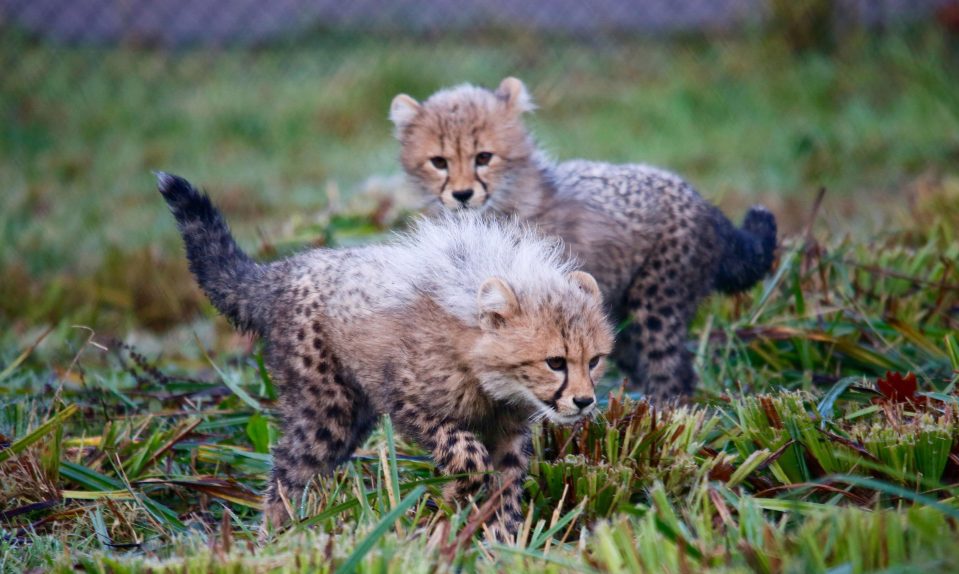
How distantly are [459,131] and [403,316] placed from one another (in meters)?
1.41

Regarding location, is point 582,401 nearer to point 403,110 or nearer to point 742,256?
point 742,256

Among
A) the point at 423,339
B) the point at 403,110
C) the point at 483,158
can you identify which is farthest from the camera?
the point at 403,110

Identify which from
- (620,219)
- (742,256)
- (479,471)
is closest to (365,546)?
(479,471)

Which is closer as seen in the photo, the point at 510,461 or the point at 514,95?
the point at 510,461

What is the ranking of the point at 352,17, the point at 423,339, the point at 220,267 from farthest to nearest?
1. the point at 352,17
2. the point at 220,267
3. the point at 423,339

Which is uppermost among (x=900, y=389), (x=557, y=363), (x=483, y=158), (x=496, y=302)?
(x=483, y=158)

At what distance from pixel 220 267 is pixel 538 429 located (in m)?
1.11

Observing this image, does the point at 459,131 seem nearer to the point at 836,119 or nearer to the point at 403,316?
the point at 403,316

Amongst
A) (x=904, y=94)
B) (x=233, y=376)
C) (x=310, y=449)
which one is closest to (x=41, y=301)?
(x=233, y=376)

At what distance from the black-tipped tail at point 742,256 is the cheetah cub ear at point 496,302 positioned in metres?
1.62

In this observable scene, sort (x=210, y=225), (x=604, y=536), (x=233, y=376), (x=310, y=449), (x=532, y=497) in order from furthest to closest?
1. (x=233, y=376)
2. (x=210, y=225)
3. (x=310, y=449)
4. (x=532, y=497)
5. (x=604, y=536)

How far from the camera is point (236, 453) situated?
353cm

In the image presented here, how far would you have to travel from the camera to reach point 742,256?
4359 millimetres

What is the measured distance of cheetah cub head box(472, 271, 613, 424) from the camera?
2.89 metres
